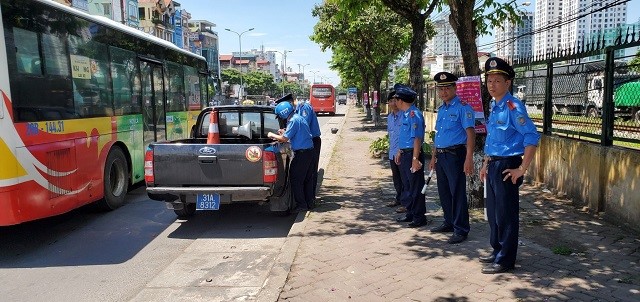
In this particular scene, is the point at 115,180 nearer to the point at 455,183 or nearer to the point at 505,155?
the point at 455,183

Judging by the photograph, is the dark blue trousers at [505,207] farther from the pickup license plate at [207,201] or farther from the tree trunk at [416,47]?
the tree trunk at [416,47]

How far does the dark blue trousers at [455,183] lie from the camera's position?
16.4 ft

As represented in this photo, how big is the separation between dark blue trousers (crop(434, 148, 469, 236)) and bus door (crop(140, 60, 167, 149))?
5872 millimetres

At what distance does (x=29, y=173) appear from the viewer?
5.35m

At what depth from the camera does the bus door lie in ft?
29.5

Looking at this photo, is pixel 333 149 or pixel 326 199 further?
pixel 333 149

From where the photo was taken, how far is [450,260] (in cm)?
458

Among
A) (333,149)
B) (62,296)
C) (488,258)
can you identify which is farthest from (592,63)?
(333,149)

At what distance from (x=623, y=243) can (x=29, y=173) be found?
6219 millimetres

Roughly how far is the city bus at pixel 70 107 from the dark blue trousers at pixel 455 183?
4.40m

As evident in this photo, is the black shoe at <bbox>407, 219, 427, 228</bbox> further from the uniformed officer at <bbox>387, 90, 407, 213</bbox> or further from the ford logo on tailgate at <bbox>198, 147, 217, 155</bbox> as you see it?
the ford logo on tailgate at <bbox>198, 147, 217, 155</bbox>

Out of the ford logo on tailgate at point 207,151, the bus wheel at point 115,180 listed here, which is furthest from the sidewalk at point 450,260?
the bus wheel at point 115,180

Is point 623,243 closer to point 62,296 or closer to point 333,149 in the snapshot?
point 62,296

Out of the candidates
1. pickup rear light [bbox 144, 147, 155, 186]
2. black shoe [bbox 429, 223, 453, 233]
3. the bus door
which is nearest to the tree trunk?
black shoe [bbox 429, 223, 453, 233]
